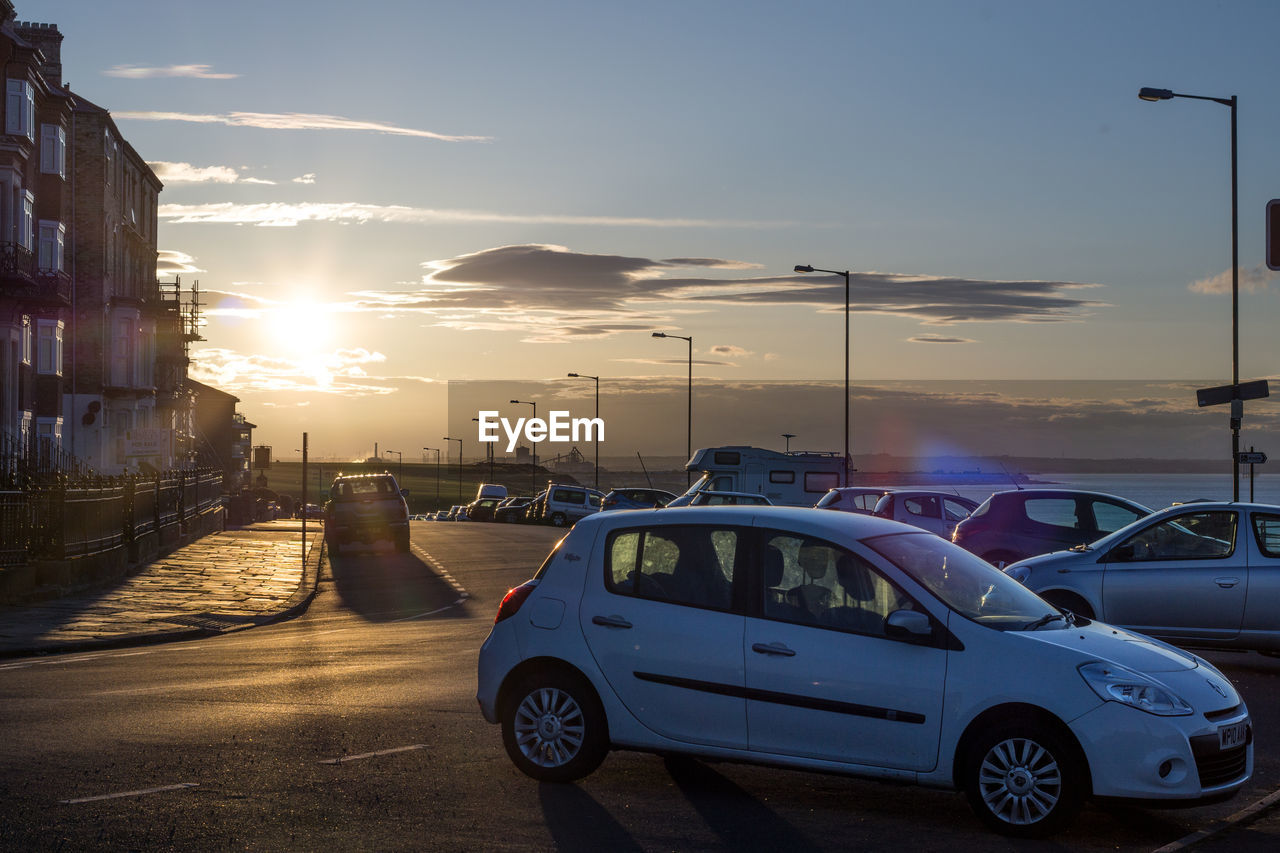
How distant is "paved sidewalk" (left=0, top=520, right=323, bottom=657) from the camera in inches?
661

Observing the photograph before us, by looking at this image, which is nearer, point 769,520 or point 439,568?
point 769,520

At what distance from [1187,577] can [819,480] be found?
30774 millimetres

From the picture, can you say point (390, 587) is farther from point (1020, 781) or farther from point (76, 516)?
point (1020, 781)

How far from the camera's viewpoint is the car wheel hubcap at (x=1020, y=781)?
6.79m

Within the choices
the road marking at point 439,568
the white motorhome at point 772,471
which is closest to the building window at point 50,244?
the road marking at point 439,568

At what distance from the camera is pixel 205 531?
43625 mm

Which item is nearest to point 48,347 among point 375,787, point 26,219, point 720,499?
→ point 26,219

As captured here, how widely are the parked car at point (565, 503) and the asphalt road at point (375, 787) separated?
148ft

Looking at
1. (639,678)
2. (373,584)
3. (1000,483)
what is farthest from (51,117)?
(639,678)

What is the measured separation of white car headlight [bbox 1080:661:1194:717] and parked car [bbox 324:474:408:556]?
2968 cm

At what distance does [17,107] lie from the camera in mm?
35781

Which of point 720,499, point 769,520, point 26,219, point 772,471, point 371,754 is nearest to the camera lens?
point 769,520

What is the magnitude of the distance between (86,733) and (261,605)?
1229 centimetres

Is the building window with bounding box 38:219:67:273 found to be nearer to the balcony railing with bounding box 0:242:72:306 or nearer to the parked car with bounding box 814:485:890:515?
the balcony railing with bounding box 0:242:72:306
